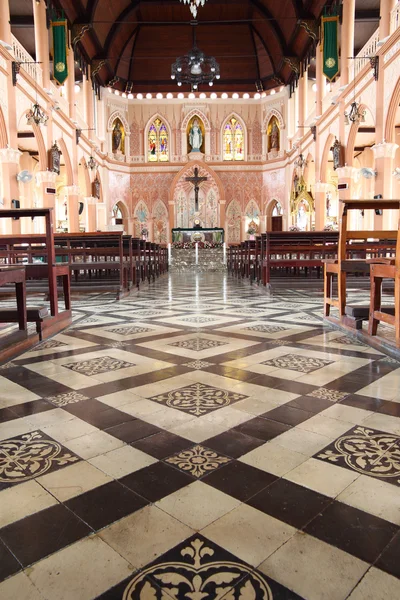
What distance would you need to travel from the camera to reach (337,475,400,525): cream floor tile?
55.1 inches

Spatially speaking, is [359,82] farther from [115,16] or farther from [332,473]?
[332,473]

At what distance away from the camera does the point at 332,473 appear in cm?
164

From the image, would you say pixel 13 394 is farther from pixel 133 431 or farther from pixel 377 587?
pixel 377 587

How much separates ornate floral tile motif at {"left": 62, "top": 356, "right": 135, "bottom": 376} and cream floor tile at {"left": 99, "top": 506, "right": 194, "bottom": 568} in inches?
66.6

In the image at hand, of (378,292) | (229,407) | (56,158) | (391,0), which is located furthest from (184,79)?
(229,407)

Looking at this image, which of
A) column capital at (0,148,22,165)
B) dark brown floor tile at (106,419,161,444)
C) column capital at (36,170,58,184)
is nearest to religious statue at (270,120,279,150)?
column capital at (36,170,58,184)

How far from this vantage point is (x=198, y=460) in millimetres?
1750

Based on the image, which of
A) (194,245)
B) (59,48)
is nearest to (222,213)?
(194,245)

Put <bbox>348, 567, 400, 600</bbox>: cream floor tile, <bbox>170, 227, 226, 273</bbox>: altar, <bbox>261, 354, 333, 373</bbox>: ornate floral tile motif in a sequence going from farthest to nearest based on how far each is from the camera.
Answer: <bbox>170, 227, 226, 273</bbox>: altar, <bbox>261, 354, 333, 373</bbox>: ornate floral tile motif, <bbox>348, 567, 400, 600</bbox>: cream floor tile

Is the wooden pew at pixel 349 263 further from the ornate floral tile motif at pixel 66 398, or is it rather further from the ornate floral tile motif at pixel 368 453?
the ornate floral tile motif at pixel 66 398

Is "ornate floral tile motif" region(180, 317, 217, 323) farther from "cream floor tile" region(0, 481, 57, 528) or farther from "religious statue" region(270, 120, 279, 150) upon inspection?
"religious statue" region(270, 120, 279, 150)

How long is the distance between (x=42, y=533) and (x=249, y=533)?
61 centimetres

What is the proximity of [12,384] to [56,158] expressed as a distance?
48.0ft

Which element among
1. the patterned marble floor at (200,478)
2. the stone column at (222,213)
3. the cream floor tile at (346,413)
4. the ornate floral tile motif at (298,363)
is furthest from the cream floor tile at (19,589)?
the stone column at (222,213)
